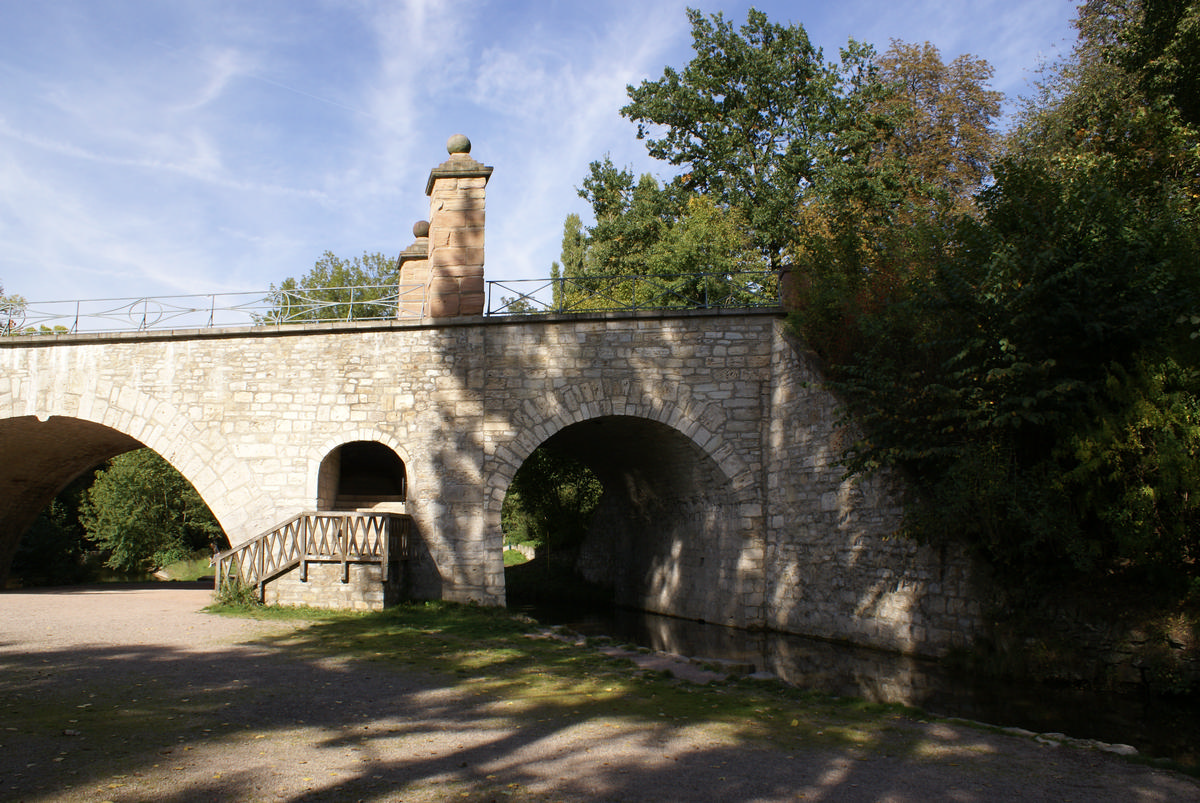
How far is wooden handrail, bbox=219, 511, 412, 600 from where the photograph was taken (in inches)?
491

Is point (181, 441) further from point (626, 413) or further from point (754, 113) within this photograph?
point (754, 113)

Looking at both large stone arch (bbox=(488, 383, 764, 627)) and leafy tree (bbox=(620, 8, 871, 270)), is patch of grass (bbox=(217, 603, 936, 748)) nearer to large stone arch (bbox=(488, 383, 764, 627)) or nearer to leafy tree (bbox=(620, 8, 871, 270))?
large stone arch (bbox=(488, 383, 764, 627))

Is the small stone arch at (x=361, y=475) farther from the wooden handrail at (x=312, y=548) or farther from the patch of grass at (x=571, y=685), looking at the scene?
the patch of grass at (x=571, y=685)

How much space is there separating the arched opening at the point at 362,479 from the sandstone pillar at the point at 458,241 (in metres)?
3.09

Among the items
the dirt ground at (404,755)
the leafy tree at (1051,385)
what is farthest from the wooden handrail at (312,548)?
the leafy tree at (1051,385)

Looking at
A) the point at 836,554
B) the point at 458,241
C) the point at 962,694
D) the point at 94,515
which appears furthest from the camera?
the point at 94,515

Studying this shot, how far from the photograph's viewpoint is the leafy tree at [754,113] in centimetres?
2417

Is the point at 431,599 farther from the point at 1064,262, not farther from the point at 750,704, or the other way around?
the point at 1064,262

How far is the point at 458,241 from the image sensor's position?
14.8 metres

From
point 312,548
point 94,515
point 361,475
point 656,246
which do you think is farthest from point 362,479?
point 94,515

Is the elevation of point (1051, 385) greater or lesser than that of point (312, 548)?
greater

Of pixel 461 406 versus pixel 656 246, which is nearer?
pixel 461 406

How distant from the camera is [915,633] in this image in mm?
11062

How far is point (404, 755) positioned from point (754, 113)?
77.5 feet
